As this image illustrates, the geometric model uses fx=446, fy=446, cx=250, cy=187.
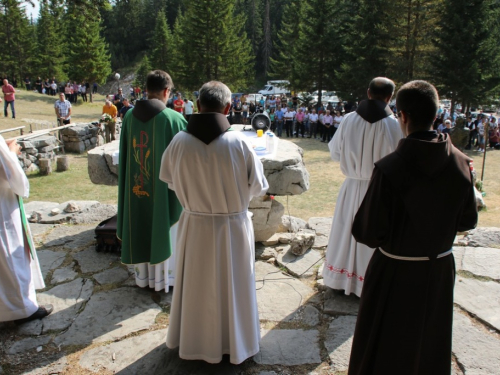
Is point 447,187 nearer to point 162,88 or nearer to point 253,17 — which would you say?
point 162,88

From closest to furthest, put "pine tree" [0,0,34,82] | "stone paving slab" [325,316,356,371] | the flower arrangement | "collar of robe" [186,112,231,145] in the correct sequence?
1. "collar of robe" [186,112,231,145]
2. "stone paving slab" [325,316,356,371]
3. the flower arrangement
4. "pine tree" [0,0,34,82]

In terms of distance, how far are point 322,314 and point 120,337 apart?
5.52ft

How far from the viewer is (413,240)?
221 centimetres

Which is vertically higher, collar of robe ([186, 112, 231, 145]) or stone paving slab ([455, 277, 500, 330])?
collar of robe ([186, 112, 231, 145])

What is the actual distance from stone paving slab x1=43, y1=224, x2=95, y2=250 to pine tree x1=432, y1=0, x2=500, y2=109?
21.1m

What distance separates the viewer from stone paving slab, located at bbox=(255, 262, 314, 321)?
3.88 meters

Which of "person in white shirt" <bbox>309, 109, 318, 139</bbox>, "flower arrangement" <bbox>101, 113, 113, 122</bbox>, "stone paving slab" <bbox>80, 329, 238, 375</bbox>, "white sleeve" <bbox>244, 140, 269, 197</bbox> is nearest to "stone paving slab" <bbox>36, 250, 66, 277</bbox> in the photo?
"stone paving slab" <bbox>80, 329, 238, 375</bbox>

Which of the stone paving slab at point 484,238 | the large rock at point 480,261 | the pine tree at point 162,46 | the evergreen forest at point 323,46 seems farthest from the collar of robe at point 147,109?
the pine tree at point 162,46

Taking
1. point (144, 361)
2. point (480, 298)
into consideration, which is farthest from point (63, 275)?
point (480, 298)

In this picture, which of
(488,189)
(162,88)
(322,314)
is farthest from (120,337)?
(488,189)

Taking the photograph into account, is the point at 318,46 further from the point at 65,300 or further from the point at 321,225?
the point at 65,300

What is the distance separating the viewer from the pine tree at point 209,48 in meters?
33.9

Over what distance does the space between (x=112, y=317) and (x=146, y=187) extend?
1147mm

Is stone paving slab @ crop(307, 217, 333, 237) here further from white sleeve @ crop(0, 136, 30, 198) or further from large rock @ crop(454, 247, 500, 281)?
white sleeve @ crop(0, 136, 30, 198)
